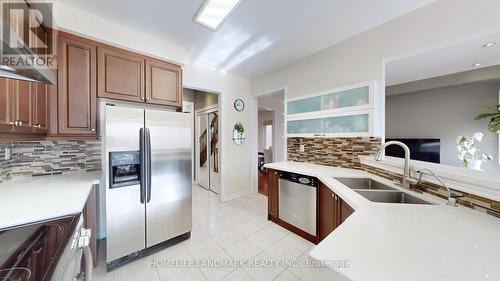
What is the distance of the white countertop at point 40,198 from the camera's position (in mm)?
945

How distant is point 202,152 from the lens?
179 inches

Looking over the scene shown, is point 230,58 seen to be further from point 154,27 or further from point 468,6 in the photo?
point 468,6

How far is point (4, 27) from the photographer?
517 millimetres

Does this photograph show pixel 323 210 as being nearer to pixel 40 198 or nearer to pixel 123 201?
pixel 123 201

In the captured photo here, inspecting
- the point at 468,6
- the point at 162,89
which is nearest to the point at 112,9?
the point at 162,89

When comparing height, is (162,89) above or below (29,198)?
above

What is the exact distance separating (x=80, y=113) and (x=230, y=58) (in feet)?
6.67

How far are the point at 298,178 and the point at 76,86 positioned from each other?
2.60 metres

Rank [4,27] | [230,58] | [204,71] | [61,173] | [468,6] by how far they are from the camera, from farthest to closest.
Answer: [204,71], [230,58], [61,173], [468,6], [4,27]

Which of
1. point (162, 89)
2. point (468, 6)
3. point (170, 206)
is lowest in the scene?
point (170, 206)

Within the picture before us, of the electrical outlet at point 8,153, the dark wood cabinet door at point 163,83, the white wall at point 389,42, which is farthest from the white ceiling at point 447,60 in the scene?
the electrical outlet at point 8,153

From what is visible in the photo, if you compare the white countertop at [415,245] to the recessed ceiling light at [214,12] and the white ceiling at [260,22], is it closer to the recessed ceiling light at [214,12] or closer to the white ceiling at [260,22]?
the white ceiling at [260,22]

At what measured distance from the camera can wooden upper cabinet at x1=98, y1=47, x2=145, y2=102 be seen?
181cm

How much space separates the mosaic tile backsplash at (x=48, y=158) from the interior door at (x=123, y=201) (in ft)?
2.63
